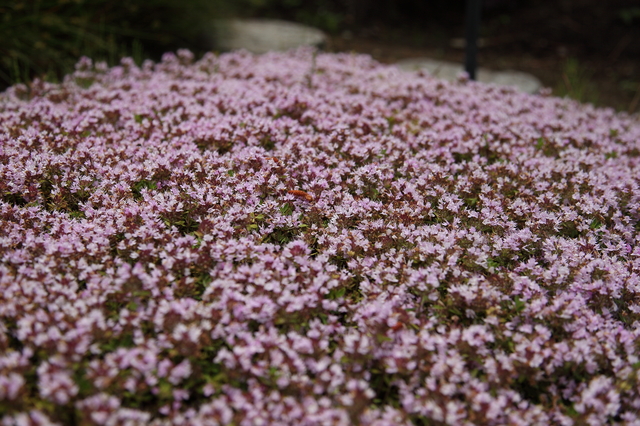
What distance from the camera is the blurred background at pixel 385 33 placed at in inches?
263

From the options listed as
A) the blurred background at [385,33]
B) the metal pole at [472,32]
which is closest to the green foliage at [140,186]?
the blurred background at [385,33]

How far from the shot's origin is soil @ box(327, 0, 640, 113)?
11.9m

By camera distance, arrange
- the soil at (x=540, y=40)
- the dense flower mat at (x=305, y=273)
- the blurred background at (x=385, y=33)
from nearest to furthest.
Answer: the dense flower mat at (x=305, y=273), the blurred background at (x=385, y=33), the soil at (x=540, y=40)

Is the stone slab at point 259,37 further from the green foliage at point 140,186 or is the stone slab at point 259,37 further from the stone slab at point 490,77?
the green foliage at point 140,186

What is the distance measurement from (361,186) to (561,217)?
1422 millimetres

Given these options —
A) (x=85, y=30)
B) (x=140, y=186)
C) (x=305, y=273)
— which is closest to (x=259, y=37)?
(x=85, y=30)

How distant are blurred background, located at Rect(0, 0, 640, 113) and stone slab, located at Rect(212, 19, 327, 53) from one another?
241 millimetres

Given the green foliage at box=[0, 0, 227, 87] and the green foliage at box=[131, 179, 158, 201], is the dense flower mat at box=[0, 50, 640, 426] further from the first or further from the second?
the green foliage at box=[0, 0, 227, 87]

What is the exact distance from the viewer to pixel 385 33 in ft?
47.5

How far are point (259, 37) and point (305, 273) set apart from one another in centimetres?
815

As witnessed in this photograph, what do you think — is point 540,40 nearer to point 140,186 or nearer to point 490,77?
point 490,77

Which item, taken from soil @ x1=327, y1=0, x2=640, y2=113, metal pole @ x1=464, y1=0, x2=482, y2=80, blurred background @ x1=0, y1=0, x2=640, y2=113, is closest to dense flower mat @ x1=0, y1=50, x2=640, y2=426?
blurred background @ x1=0, y1=0, x2=640, y2=113

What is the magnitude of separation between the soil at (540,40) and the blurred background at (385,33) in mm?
27

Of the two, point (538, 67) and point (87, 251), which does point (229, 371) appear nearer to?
point (87, 251)
